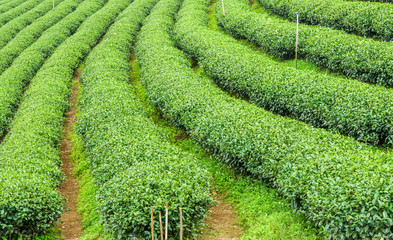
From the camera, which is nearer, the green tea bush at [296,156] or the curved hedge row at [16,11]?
the green tea bush at [296,156]

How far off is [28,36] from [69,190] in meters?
26.3

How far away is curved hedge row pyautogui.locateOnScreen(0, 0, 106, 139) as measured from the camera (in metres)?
22.0

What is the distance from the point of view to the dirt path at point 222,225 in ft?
35.2

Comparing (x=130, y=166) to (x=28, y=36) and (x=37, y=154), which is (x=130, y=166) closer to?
(x=37, y=154)

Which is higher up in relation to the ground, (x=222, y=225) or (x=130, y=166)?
(x=130, y=166)

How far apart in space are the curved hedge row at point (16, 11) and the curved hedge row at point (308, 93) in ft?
112

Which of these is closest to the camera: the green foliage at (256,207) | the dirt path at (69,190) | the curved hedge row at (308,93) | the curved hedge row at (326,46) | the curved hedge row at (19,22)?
the green foliage at (256,207)

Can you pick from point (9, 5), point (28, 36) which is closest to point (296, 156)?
point (28, 36)

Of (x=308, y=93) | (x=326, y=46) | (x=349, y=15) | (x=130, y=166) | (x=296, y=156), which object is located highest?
(x=349, y=15)

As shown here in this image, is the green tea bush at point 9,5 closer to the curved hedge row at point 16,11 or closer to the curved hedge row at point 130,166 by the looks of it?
the curved hedge row at point 16,11

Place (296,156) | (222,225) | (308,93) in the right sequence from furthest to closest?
(308,93)
(222,225)
(296,156)

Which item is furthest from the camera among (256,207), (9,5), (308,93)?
(9,5)

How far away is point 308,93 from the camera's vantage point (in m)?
15.3

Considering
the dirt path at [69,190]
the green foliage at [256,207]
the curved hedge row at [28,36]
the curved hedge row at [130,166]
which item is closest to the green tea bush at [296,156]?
the green foliage at [256,207]
